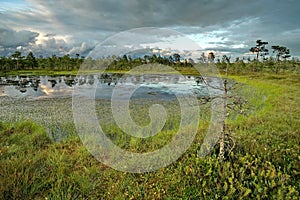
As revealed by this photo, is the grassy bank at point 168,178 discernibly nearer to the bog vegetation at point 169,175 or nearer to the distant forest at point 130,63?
the bog vegetation at point 169,175

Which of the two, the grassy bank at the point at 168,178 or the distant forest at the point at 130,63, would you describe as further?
the distant forest at the point at 130,63

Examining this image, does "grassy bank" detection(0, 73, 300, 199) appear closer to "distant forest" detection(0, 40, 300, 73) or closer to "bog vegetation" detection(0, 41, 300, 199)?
"bog vegetation" detection(0, 41, 300, 199)

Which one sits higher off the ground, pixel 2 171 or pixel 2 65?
pixel 2 65

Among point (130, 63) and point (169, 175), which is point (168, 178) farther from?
point (130, 63)

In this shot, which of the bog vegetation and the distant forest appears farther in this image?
the distant forest

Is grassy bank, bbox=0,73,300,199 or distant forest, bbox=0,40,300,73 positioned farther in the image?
distant forest, bbox=0,40,300,73

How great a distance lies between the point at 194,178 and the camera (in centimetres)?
347

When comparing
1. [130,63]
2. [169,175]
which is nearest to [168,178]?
[169,175]

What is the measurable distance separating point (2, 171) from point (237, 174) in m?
3.87

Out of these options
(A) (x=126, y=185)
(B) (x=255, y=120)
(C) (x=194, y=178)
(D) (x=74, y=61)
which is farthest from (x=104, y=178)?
(D) (x=74, y=61)

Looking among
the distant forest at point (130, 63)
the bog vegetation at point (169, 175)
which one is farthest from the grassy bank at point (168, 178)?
the distant forest at point (130, 63)

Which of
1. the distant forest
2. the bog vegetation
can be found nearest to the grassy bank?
the bog vegetation

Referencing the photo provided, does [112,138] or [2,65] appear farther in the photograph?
[2,65]

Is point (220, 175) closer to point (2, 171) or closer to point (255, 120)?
point (2, 171)
